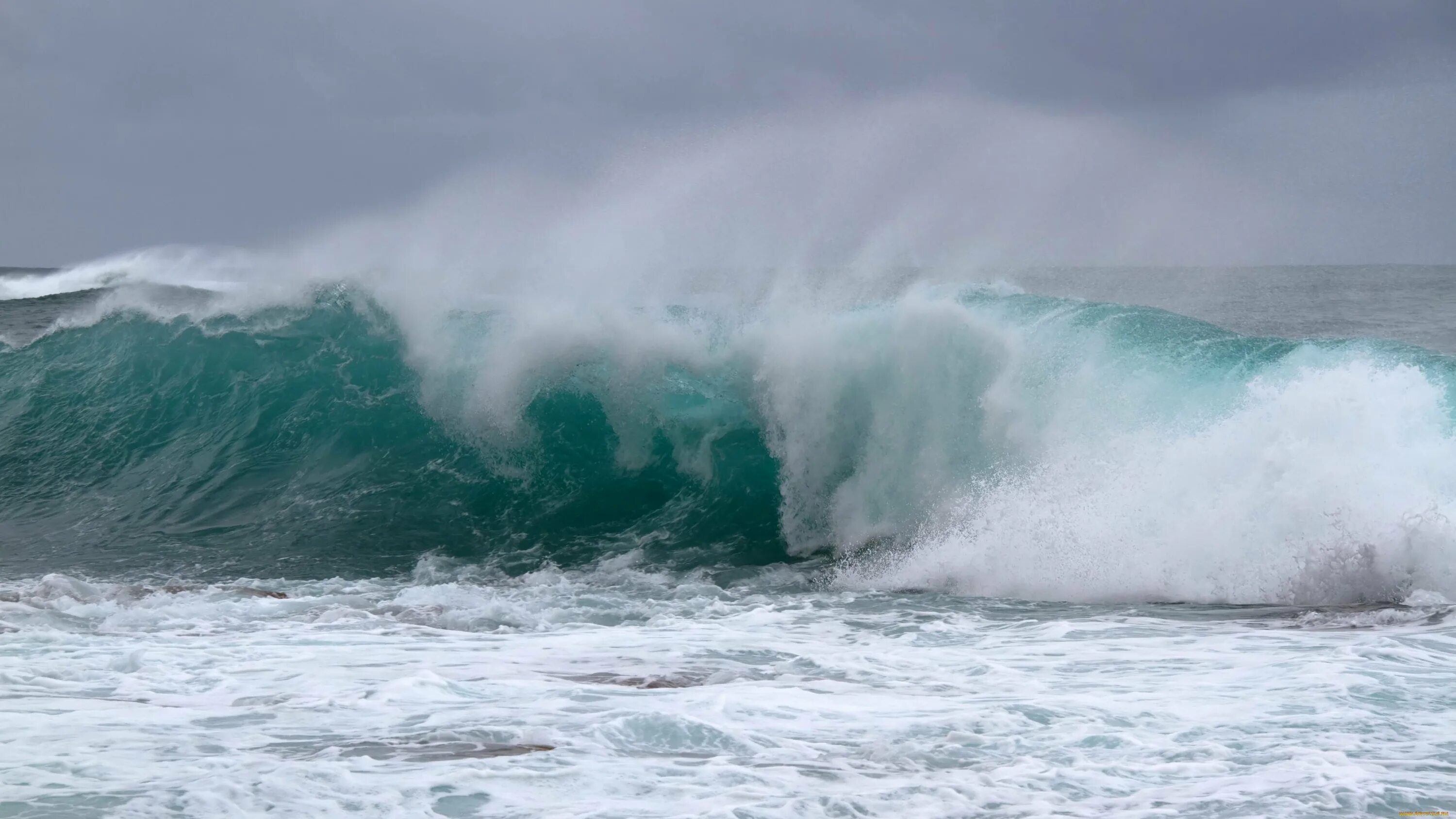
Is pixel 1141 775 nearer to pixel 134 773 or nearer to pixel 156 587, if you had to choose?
pixel 134 773

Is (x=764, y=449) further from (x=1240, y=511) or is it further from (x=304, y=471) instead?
(x=304, y=471)

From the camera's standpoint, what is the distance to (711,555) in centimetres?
1141

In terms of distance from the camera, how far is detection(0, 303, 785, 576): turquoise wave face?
11.7 metres

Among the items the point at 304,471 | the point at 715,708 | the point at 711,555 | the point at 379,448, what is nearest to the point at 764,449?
the point at 711,555

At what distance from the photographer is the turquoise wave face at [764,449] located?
9875mm

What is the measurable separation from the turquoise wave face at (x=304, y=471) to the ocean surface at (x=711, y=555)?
59 millimetres

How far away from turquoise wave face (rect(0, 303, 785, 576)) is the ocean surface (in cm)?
6

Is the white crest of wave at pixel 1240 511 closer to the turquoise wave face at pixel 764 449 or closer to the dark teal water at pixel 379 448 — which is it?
the turquoise wave face at pixel 764 449

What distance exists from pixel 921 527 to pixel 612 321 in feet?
17.9

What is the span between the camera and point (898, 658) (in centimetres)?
741

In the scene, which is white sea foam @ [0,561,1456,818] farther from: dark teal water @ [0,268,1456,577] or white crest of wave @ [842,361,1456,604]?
dark teal water @ [0,268,1456,577]

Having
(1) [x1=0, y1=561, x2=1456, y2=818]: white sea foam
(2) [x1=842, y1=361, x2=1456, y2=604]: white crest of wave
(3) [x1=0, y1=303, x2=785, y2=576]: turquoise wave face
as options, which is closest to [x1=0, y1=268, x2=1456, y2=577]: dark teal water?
(3) [x1=0, y1=303, x2=785, y2=576]: turquoise wave face

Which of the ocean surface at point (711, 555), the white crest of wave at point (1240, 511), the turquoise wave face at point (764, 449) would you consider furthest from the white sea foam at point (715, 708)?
the turquoise wave face at point (764, 449)

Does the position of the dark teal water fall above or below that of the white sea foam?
above
